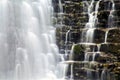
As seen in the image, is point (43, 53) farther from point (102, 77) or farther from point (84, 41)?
point (102, 77)

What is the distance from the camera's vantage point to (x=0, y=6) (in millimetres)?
25766

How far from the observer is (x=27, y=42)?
2584 centimetres

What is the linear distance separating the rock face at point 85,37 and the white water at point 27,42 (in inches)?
36.2

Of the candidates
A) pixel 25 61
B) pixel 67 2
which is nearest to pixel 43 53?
pixel 25 61

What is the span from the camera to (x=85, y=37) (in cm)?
2614

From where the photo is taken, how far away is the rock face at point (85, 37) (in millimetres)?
24422

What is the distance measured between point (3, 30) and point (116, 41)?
25.9 ft

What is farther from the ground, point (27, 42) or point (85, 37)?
point (85, 37)

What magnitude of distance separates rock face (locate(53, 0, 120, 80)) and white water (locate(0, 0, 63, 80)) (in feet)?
3.02

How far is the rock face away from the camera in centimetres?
2442

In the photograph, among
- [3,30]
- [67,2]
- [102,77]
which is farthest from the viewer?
[67,2]

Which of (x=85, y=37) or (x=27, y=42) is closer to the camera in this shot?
(x=27, y=42)

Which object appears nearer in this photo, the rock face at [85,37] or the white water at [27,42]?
the rock face at [85,37]

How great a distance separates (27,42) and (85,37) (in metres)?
4.12
